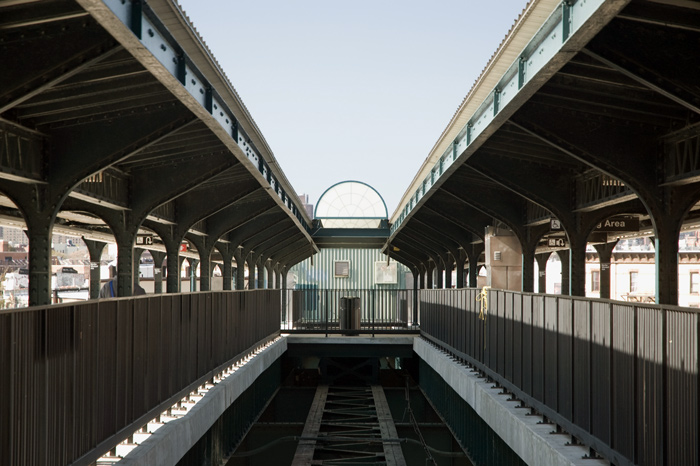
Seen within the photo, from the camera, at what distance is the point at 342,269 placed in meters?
62.7

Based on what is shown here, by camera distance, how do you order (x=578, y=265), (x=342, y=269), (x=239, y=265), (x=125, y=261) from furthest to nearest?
(x=342, y=269) → (x=239, y=265) → (x=578, y=265) → (x=125, y=261)

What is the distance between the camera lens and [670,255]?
1495 cm

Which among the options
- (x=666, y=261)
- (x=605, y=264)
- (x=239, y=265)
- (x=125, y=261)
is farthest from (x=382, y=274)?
(x=666, y=261)

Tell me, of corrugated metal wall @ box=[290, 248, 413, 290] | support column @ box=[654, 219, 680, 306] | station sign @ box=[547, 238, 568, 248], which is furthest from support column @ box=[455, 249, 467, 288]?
corrugated metal wall @ box=[290, 248, 413, 290]

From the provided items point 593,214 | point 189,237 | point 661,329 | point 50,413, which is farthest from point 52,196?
point 189,237

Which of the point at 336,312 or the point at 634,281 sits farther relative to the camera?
the point at 634,281

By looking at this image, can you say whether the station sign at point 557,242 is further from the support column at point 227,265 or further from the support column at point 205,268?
the support column at point 205,268

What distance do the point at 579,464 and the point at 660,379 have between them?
6.20 ft

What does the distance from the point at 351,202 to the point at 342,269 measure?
790 centimetres

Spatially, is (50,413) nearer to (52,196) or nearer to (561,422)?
(561,422)

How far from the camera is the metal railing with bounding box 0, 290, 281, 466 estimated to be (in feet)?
21.0

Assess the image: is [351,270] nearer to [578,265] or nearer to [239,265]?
[239,265]

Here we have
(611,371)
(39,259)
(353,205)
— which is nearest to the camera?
(611,371)

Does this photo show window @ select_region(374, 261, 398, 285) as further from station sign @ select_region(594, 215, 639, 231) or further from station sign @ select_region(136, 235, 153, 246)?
station sign @ select_region(594, 215, 639, 231)
